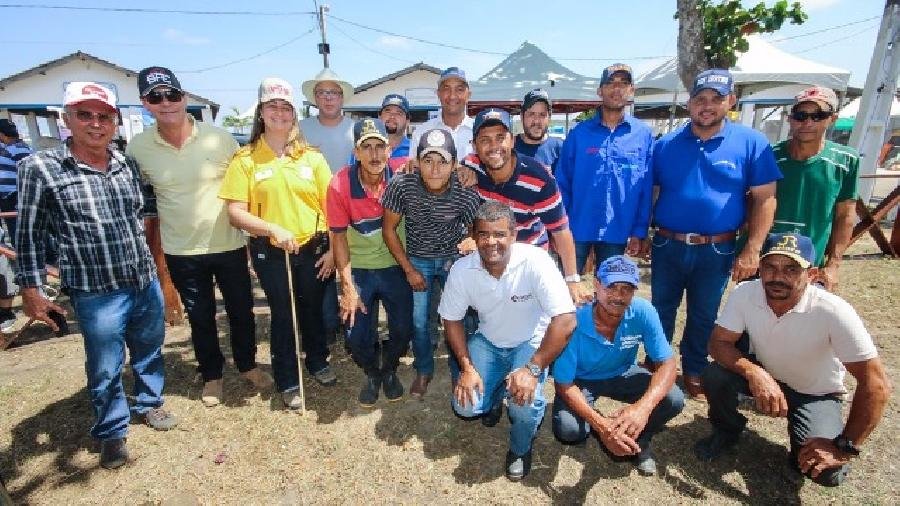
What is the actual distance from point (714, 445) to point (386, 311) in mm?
2686

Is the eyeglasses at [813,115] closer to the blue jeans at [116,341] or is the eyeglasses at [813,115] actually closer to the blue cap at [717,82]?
the blue cap at [717,82]

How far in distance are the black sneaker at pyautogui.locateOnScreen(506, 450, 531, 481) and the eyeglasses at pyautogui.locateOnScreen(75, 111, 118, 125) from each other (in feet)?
11.5

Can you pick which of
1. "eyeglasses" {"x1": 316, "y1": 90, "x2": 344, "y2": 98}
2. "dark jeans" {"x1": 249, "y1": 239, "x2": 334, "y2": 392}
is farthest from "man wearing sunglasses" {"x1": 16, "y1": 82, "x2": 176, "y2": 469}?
"eyeglasses" {"x1": 316, "y1": 90, "x2": 344, "y2": 98}

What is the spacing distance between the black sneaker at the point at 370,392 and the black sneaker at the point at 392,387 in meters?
0.06

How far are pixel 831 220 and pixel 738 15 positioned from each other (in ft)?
19.7

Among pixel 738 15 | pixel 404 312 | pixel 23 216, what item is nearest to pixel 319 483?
pixel 404 312

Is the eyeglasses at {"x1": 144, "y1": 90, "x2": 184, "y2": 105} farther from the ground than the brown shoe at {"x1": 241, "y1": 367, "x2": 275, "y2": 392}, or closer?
farther from the ground

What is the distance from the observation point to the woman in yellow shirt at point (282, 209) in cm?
352

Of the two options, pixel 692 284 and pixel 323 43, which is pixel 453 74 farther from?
pixel 323 43

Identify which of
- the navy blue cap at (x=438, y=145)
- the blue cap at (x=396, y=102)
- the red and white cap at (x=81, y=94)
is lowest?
the navy blue cap at (x=438, y=145)

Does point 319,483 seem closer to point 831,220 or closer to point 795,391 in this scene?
point 795,391

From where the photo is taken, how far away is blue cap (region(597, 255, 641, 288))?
292cm

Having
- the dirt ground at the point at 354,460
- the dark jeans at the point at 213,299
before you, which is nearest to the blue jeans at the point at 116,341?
the dark jeans at the point at 213,299

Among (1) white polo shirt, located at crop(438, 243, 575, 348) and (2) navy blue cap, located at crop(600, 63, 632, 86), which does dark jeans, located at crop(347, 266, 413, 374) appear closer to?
(1) white polo shirt, located at crop(438, 243, 575, 348)
